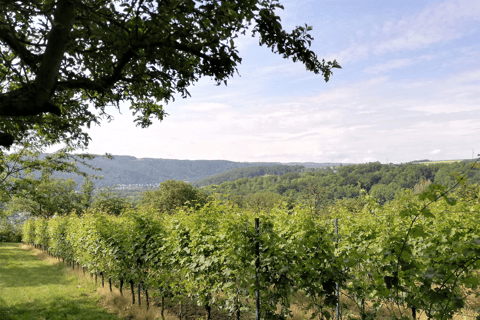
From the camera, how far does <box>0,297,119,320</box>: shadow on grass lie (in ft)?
23.1

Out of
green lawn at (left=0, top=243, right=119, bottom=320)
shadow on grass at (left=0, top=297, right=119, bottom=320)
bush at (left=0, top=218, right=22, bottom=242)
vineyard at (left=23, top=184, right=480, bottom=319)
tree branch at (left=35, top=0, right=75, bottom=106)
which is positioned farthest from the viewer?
bush at (left=0, top=218, right=22, bottom=242)

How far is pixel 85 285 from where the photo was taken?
34.7 feet

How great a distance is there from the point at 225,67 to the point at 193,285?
177 inches

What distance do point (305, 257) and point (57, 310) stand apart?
7503 millimetres

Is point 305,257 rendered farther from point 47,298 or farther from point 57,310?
point 47,298

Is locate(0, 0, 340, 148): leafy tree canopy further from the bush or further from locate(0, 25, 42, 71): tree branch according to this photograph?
the bush

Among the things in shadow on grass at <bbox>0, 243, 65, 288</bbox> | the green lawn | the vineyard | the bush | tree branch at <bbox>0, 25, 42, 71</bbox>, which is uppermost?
tree branch at <bbox>0, 25, 42, 71</bbox>

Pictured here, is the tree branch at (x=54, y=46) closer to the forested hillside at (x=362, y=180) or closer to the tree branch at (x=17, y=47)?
the tree branch at (x=17, y=47)

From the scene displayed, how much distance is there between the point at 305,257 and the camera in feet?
13.4

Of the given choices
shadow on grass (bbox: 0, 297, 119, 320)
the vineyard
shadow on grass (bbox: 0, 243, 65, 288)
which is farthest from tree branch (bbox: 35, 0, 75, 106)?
shadow on grass (bbox: 0, 243, 65, 288)

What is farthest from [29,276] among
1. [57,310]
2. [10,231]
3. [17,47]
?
[10,231]

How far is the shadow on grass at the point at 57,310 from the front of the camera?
7.03m

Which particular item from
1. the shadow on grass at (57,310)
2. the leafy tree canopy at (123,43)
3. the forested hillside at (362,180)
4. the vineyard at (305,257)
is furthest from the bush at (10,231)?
the forested hillside at (362,180)

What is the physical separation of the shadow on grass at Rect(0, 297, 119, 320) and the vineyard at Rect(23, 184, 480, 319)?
1.06 meters
